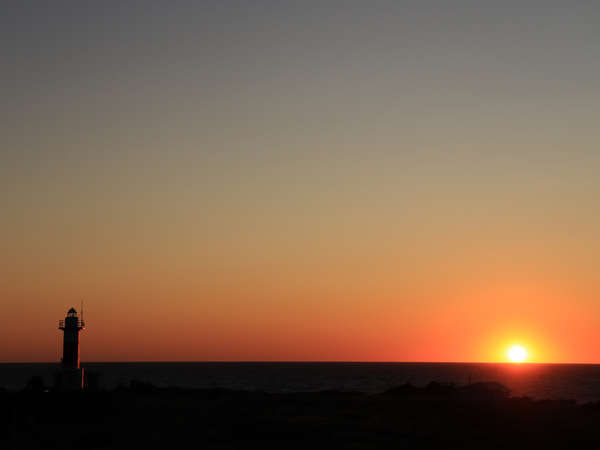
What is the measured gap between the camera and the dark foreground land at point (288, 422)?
38562 mm

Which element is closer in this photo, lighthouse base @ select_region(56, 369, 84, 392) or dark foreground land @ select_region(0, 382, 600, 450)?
dark foreground land @ select_region(0, 382, 600, 450)

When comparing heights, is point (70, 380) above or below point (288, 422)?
above

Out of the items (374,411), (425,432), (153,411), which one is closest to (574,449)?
(425,432)

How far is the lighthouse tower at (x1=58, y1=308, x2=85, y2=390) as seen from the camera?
2509 inches

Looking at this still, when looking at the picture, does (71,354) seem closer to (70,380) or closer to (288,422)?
(70,380)

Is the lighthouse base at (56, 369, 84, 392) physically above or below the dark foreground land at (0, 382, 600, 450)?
above

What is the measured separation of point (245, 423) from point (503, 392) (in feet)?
102

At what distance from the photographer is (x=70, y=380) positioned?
6372 cm

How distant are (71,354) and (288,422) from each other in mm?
27473

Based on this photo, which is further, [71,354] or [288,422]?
[71,354]

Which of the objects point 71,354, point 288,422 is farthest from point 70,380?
point 288,422

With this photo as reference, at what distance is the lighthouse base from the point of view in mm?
63438

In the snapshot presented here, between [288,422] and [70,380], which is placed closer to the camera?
[288,422]

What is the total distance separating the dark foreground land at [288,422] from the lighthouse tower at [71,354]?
115 inches
